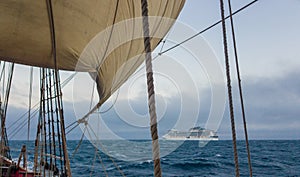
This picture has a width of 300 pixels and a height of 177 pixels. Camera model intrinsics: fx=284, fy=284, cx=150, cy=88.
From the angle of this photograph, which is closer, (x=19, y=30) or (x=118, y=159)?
(x=19, y=30)

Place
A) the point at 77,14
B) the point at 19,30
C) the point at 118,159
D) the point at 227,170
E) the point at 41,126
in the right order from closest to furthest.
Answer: the point at 19,30 → the point at 77,14 → the point at 41,126 → the point at 227,170 → the point at 118,159

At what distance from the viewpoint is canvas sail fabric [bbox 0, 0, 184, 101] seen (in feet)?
7.40

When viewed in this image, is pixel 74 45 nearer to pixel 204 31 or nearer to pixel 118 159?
pixel 204 31

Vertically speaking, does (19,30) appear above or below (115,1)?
below

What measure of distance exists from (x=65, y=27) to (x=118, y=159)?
558 inches

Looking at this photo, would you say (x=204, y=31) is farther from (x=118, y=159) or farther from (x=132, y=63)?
(x=118, y=159)

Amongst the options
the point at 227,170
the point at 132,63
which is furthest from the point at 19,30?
the point at 227,170

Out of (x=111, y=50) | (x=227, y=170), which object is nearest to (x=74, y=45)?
(x=111, y=50)

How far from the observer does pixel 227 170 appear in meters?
12.1

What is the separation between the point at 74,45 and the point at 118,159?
552 inches

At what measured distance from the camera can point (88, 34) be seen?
2631 millimetres

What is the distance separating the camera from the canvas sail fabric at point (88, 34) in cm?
226

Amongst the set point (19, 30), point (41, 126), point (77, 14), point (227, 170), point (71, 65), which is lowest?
point (227, 170)

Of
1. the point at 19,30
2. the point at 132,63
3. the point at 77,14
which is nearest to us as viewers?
the point at 19,30
